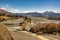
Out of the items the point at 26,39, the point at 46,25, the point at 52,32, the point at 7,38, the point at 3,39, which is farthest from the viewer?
the point at 46,25

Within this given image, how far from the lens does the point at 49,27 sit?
2556cm

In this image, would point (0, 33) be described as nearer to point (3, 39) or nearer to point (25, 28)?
point (3, 39)

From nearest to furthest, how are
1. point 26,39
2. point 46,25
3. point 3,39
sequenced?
point 3,39
point 26,39
point 46,25

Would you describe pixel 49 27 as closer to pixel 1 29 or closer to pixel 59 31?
Answer: pixel 59 31

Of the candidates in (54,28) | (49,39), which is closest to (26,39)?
(49,39)

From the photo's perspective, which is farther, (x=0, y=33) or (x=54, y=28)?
(x=54, y=28)

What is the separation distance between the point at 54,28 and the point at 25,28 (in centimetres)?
447

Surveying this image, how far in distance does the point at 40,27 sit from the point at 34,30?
1.36 m

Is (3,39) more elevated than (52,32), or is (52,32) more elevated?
(3,39)

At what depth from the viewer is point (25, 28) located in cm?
2775

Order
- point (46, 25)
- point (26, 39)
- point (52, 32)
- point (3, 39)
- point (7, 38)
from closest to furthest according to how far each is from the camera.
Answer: point (3, 39)
point (7, 38)
point (26, 39)
point (52, 32)
point (46, 25)

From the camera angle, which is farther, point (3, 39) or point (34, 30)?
point (34, 30)

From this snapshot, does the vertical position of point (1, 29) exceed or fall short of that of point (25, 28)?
it exceeds it

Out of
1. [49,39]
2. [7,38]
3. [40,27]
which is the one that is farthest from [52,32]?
[7,38]
